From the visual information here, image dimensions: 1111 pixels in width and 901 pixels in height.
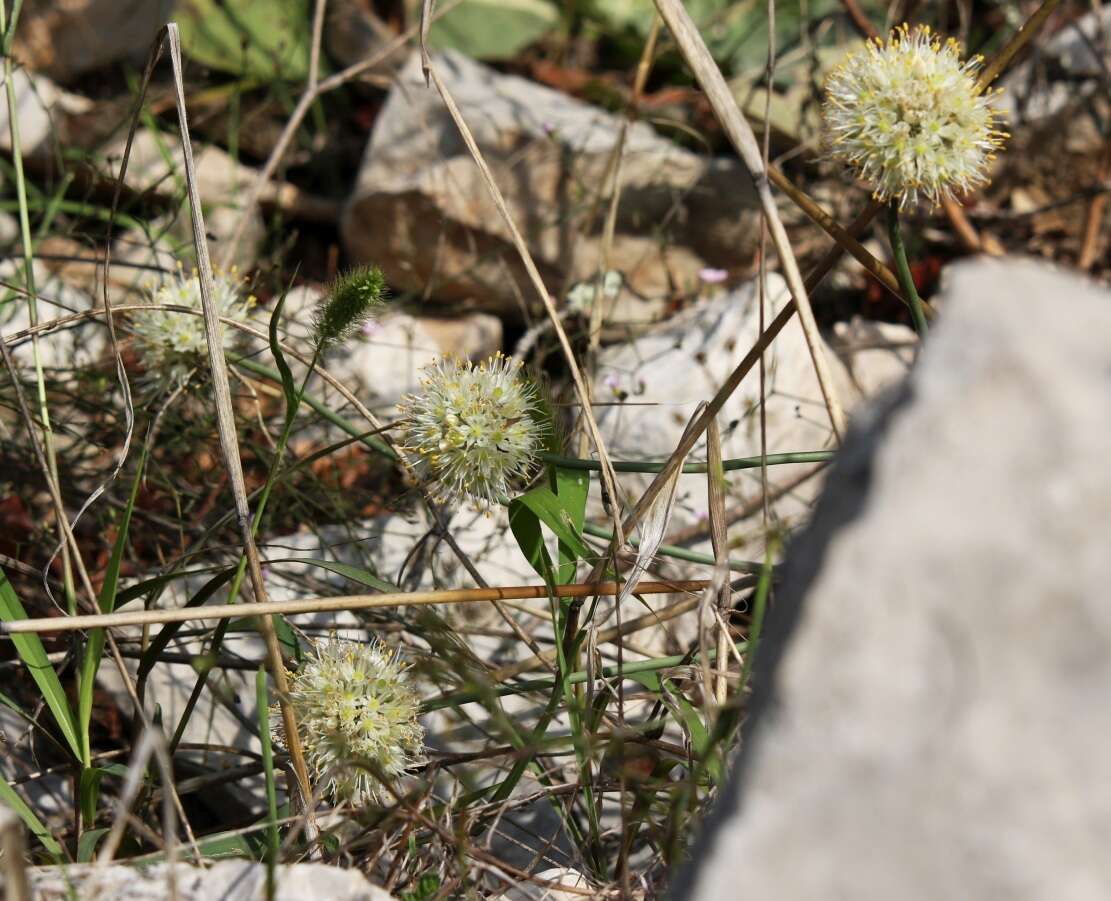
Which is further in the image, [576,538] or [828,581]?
[576,538]

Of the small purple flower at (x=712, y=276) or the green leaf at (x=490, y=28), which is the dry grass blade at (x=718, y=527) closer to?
the small purple flower at (x=712, y=276)

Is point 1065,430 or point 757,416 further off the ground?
point 1065,430

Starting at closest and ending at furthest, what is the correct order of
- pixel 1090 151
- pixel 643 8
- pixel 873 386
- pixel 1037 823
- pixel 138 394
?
pixel 1037 823 < pixel 138 394 < pixel 873 386 < pixel 1090 151 < pixel 643 8

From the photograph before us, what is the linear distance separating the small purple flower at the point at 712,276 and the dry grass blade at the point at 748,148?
922 millimetres

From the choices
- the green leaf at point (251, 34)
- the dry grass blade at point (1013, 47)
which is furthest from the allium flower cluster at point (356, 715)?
the green leaf at point (251, 34)

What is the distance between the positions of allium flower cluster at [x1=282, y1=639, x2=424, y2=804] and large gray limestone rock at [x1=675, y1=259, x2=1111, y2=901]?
44 centimetres

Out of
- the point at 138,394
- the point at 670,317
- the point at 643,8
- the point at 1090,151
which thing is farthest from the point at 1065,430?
the point at 643,8

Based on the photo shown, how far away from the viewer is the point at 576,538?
886mm

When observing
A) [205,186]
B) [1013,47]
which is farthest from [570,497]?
[205,186]

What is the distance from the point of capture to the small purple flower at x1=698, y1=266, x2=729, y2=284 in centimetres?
180

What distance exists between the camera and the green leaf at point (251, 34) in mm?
2078

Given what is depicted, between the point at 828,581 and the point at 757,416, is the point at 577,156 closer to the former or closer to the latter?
the point at 757,416

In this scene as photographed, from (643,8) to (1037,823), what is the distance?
2081 mm

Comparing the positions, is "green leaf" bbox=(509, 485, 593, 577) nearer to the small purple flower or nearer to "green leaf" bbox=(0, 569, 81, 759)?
"green leaf" bbox=(0, 569, 81, 759)
